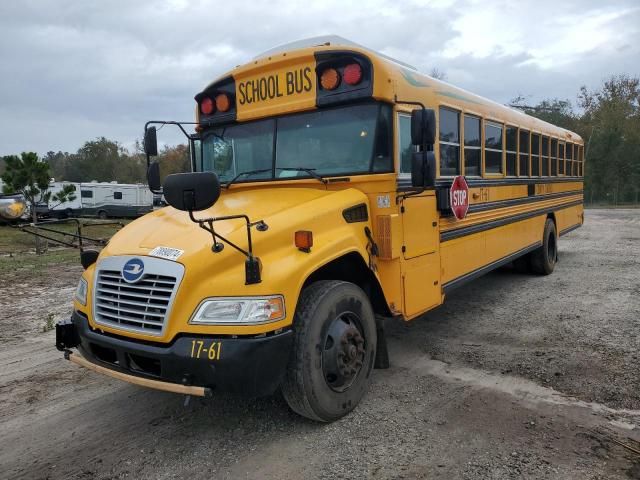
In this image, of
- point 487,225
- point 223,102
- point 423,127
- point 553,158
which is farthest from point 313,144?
point 553,158

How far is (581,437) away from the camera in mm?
3098

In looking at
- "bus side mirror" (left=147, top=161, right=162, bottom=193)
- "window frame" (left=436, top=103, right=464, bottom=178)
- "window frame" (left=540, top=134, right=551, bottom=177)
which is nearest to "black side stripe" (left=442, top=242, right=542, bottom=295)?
"window frame" (left=436, top=103, right=464, bottom=178)

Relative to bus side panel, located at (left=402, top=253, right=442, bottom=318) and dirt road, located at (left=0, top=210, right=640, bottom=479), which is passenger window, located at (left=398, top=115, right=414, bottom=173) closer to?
bus side panel, located at (left=402, top=253, right=442, bottom=318)

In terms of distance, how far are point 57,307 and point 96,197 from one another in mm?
27557

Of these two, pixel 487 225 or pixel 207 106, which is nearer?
pixel 207 106

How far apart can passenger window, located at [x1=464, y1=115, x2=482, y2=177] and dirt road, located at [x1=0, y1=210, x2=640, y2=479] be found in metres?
1.76

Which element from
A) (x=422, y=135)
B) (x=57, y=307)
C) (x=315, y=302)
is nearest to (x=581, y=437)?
(x=315, y=302)

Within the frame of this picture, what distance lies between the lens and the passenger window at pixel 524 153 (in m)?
6.84

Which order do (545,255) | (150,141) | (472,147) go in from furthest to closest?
(545,255) < (472,147) < (150,141)

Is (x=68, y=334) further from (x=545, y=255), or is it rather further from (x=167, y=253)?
(x=545, y=255)

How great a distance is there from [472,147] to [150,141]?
129 inches

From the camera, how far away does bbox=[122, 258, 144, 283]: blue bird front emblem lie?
294cm

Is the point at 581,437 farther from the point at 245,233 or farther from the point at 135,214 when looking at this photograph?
the point at 135,214

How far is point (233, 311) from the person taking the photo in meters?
2.78
